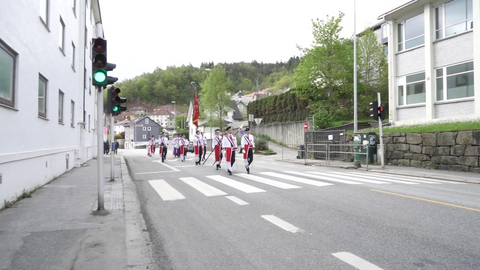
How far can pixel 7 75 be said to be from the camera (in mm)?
7711

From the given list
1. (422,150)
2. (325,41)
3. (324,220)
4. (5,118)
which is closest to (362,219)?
(324,220)

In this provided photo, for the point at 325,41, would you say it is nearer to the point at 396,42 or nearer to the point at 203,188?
the point at 396,42

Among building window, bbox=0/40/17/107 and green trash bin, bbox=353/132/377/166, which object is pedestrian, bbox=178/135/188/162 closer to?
green trash bin, bbox=353/132/377/166

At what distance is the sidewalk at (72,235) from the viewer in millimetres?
4141

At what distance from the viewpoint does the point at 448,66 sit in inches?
741

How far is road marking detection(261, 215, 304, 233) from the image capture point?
537cm

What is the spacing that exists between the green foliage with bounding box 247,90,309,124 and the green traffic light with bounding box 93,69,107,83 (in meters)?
30.8

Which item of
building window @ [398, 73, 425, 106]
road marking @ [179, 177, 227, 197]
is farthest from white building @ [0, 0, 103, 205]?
building window @ [398, 73, 425, 106]

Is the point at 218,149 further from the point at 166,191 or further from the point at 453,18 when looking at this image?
the point at 453,18

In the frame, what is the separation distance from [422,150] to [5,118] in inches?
622

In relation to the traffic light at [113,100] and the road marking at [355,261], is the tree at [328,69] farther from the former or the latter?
the road marking at [355,261]

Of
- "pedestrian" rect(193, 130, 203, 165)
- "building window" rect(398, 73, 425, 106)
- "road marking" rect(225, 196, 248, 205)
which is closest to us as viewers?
"road marking" rect(225, 196, 248, 205)

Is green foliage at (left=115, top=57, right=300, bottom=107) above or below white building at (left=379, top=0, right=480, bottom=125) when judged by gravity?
above

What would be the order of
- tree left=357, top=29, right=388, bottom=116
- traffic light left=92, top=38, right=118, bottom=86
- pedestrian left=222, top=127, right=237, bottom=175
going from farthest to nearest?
tree left=357, top=29, right=388, bottom=116 → pedestrian left=222, top=127, right=237, bottom=175 → traffic light left=92, top=38, right=118, bottom=86
